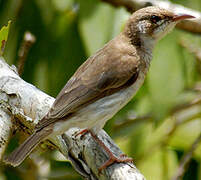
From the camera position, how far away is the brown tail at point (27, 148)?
4.93 m

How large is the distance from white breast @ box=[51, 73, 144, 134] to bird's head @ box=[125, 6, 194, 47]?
662mm

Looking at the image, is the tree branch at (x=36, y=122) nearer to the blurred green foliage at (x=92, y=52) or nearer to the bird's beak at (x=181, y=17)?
the blurred green foliage at (x=92, y=52)

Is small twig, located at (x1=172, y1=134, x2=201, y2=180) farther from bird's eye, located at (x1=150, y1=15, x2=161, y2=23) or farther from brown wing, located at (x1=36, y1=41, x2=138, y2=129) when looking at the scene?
bird's eye, located at (x1=150, y1=15, x2=161, y2=23)

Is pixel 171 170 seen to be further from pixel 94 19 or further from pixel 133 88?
pixel 94 19

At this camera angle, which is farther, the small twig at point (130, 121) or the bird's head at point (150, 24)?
the small twig at point (130, 121)

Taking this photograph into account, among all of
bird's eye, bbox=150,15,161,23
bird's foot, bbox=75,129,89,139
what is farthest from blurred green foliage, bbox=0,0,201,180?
bird's foot, bbox=75,129,89,139

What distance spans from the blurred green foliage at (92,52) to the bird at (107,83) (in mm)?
178

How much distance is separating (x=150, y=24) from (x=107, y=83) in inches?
31.4

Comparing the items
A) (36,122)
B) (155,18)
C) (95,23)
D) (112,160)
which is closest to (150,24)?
(155,18)

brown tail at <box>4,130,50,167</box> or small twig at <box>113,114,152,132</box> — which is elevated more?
brown tail at <box>4,130,50,167</box>

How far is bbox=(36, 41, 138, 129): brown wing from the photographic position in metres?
5.16

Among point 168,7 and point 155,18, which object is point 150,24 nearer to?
point 155,18

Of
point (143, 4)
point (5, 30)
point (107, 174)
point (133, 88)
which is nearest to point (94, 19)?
point (143, 4)

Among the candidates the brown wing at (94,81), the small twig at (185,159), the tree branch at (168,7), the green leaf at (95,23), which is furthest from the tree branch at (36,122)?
the tree branch at (168,7)
